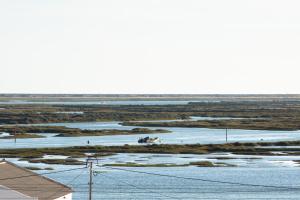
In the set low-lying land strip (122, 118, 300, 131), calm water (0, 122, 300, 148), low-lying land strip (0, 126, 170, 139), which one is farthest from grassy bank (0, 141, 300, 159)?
low-lying land strip (122, 118, 300, 131)

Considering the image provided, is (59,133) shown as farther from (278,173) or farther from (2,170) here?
(2,170)

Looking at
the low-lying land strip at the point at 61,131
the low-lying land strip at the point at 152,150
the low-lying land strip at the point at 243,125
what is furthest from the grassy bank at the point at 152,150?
the low-lying land strip at the point at 243,125

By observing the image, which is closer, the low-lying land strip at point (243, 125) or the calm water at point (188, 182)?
the calm water at point (188, 182)

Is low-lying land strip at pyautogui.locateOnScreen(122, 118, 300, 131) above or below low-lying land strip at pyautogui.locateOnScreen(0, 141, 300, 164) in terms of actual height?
above

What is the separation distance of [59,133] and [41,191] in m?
79.7

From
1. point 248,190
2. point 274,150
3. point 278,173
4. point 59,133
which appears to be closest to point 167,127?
point 59,133

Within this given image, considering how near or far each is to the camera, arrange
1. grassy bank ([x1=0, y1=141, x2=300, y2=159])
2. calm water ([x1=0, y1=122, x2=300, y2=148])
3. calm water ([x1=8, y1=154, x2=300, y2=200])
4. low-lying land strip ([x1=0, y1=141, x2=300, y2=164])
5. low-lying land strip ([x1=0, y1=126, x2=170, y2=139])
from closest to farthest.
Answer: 1. calm water ([x1=8, y1=154, x2=300, y2=200])
2. low-lying land strip ([x1=0, y1=141, x2=300, y2=164])
3. grassy bank ([x1=0, y1=141, x2=300, y2=159])
4. calm water ([x1=0, y1=122, x2=300, y2=148])
5. low-lying land strip ([x1=0, y1=126, x2=170, y2=139])

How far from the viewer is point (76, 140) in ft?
364

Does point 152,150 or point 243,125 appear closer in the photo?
point 152,150

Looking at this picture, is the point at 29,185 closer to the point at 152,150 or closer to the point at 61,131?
the point at 152,150

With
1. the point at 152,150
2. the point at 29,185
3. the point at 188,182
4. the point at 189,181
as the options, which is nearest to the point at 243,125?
the point at 152,150

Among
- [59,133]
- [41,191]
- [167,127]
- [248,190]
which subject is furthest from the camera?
[167,127]

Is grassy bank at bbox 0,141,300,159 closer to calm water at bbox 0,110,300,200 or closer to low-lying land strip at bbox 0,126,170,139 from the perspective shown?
calm water at bbox 0,110,300,200

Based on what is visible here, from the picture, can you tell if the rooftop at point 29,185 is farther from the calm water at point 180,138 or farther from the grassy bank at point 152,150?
the calm water at point 180,138
